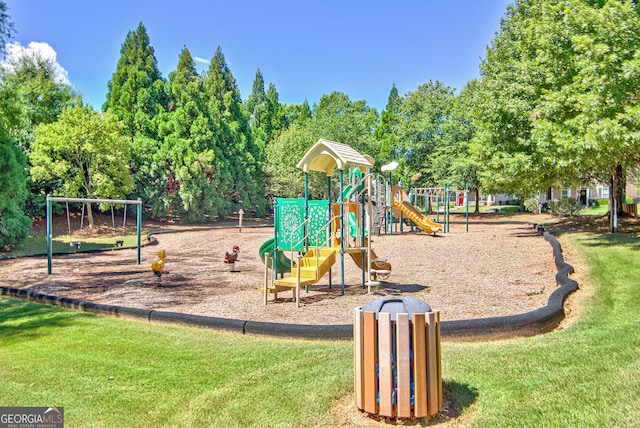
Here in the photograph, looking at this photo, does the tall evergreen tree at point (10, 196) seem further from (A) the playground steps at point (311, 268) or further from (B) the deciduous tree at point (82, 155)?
(A) the playground steps at point (311, 268)

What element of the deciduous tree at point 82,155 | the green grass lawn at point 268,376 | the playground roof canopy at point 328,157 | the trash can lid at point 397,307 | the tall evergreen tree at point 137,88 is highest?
the tall evergreen tree at point 137,88

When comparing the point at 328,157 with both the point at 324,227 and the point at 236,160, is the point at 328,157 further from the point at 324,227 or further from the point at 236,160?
the point at 236,160

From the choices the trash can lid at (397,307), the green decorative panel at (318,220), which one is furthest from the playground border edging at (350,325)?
the green decorative panel at (318,220)

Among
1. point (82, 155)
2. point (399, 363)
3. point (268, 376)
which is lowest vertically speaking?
point (268, 376)

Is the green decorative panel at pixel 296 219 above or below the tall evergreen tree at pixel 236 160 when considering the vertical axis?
below

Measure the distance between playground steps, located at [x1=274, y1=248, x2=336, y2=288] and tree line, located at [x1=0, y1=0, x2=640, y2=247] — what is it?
8.08m

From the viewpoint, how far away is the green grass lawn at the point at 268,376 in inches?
160

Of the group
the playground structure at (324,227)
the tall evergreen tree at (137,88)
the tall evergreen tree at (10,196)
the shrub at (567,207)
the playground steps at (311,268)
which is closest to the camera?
the playground steps at (311,268)

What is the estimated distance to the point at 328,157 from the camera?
11195 mm

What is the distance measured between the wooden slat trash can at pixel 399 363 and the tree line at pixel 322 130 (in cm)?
1121

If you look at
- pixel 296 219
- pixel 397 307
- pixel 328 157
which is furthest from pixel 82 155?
pixel 397 307

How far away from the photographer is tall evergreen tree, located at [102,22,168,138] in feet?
127

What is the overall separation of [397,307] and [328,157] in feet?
24.4

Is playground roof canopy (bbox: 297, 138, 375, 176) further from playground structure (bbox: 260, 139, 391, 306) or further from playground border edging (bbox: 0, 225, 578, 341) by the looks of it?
playground border edging (bbox: 0, 225, 578, 341)
